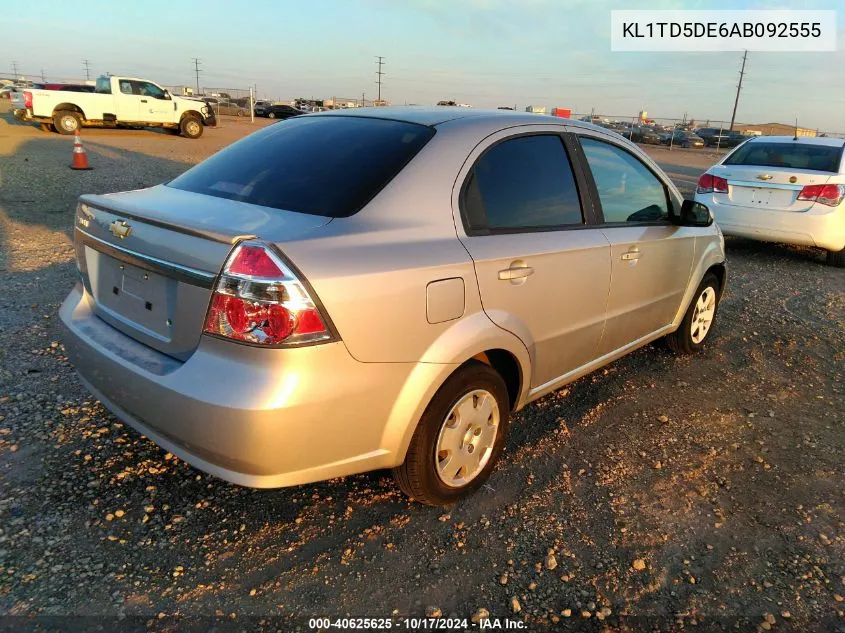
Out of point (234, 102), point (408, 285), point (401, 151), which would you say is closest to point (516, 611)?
point (408, 285)

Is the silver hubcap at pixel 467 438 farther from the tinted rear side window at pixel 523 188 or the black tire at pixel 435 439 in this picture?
the tinted rear side window at pixel 523 188

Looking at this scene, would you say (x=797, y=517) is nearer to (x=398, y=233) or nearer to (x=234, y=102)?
(x=398, y=233)

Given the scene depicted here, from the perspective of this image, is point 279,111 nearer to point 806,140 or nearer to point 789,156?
point 806,140

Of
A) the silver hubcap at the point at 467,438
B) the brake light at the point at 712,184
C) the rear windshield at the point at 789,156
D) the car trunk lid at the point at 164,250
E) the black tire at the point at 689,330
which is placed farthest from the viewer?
the brake light at the point at 712,184

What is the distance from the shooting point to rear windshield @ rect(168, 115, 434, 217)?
2.41 m

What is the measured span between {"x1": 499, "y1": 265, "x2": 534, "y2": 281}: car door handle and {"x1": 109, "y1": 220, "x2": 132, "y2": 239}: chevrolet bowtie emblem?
1508 millimetres

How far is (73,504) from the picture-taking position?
258cm

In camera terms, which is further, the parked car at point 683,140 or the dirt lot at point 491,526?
the parked car at point 683,140

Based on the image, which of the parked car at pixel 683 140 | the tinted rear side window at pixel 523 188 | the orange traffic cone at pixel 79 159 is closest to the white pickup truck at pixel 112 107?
the orange traffic cone at pixel 79 159

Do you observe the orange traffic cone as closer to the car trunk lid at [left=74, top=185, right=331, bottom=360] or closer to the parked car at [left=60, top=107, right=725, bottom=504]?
the parked car at [left=60, top=107, right=725, bottom=504]

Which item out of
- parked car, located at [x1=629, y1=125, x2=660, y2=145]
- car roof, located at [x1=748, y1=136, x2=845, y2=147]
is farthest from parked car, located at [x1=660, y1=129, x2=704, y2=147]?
car roof, located at [x1=748, y1=136, x2=845, y2=147]

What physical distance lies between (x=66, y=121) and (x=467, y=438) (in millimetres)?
22585

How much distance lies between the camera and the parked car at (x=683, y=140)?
1563 inches

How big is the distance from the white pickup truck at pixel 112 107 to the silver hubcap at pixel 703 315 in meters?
20.8
